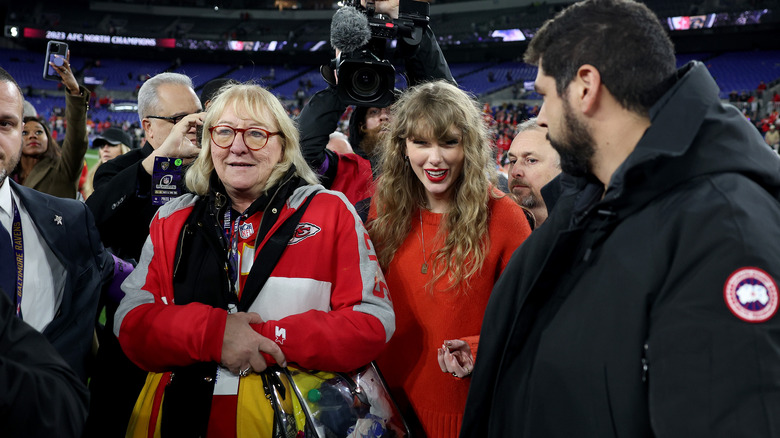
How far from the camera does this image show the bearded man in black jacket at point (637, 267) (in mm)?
952

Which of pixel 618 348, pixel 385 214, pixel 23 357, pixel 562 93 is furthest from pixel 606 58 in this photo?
pixel 23 357

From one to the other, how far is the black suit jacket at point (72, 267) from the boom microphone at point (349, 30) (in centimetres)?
122

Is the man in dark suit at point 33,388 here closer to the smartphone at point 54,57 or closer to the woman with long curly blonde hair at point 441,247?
the woman with long curly blonde hair at point 441,247

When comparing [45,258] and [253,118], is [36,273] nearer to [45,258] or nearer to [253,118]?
[45,258]

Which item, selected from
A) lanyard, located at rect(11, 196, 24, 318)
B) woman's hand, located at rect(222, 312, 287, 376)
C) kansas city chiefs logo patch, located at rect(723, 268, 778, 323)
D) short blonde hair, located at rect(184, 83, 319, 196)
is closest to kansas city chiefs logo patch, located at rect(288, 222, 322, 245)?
short blonde hair, located at rect(184, 83, 319, 196)

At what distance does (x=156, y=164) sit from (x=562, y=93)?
164cm

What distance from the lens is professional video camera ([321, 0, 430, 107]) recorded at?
246 cm

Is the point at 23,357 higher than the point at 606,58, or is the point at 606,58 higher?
the point at 606,58

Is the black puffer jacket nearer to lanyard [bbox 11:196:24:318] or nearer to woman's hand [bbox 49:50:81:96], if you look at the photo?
lanyard [bbox 11:196:24:318]

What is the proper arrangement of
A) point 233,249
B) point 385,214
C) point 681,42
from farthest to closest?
1. point 681,42
2. point 385,214
3. point 233,249

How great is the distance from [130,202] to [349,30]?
1156 millimetres

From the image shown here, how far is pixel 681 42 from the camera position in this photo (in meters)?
26.1

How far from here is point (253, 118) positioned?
191 centimetres

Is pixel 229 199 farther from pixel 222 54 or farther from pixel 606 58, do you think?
pixel 222 54
